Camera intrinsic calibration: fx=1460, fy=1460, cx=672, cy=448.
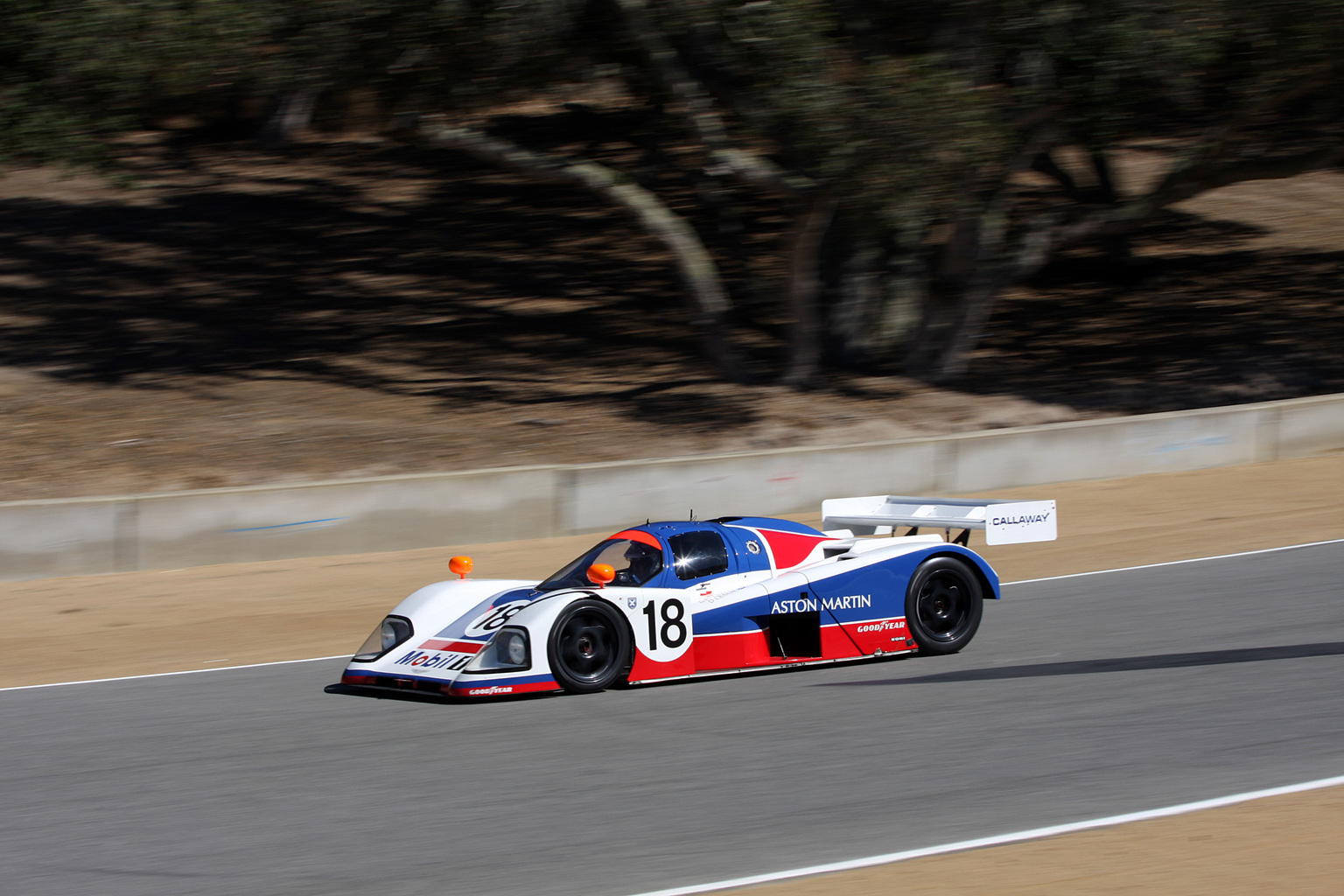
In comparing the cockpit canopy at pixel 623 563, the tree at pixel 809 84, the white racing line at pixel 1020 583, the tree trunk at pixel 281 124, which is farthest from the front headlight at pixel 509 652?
the tree trunk at pixel 281 124

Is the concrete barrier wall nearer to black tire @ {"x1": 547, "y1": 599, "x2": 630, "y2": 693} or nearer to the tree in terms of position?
the tree

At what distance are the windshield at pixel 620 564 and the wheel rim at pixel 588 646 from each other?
→ 0.30 meters

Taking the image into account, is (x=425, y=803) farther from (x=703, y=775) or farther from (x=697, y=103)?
(x=697, y=103)

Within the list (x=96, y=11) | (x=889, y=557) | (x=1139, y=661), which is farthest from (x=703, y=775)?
(x=96, y=11)

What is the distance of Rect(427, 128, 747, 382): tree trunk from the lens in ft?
71.3

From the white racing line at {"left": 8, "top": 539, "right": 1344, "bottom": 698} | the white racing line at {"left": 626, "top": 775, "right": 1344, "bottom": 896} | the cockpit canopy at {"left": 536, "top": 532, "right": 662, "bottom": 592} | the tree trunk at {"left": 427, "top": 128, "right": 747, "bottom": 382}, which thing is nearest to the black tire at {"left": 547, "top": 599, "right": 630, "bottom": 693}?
the cockpit canopy at {"left": 536, "top": 532, "right": 662, "bottom": 592}

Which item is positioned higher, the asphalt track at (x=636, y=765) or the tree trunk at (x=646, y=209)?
the tree trunk at (x=646, y=209)

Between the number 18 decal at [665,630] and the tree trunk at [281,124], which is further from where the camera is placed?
the tree trunk at [281,124]

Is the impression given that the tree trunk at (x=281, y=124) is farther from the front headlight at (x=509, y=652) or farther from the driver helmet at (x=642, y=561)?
the front headlight at (x=509, y=652)

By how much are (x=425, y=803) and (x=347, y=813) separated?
0.36m

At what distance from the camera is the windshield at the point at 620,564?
30.2 feet

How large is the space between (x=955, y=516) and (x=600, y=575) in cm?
288

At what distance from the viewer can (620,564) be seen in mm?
9359

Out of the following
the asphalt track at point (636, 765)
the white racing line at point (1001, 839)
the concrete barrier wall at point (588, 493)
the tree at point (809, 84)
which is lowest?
the white racing line at point (1001, 839)
